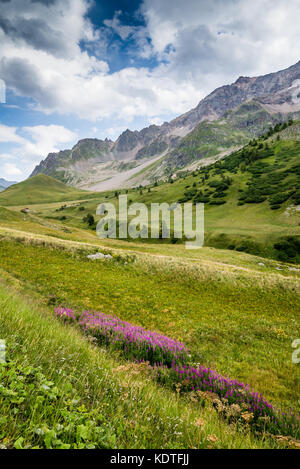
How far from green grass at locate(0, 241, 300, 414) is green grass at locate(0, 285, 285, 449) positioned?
20.4ft

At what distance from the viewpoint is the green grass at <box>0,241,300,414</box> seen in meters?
10.5

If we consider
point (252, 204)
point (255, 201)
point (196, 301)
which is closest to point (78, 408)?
point (196, 301)

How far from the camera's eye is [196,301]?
738 inches

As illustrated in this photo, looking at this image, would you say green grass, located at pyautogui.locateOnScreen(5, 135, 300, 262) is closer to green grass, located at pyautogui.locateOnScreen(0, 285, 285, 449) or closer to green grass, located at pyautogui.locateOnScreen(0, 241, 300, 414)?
green grass, located at pyautogui.locateOnScreen(0, 241, 300, 414)

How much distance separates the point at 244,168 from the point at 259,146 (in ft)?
160

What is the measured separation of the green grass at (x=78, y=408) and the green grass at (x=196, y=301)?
20.4ft

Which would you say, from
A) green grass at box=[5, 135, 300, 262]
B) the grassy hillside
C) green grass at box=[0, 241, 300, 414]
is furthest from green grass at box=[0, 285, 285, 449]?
green grass at box=[5, 135, 300, 262]

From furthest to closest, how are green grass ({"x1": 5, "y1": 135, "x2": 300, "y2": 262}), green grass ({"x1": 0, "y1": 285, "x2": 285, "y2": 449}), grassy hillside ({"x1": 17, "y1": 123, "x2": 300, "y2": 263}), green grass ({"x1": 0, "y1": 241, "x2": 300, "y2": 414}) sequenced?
1. green grass ({"x1": 5, "y1": 135, "x2": 300, "y2": 262})
2. grassy hillside ({"x1": 17, "y1": 123, "x2": 300, "y2": 263})
3. green grass ({"x1": 0, "y1": 241, "x2": 300, "y2": 414})
4. green grass ({"x1": 0, "y1": 285, "x2": 285, "y2": 449})

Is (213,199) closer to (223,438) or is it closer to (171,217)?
(171,217)

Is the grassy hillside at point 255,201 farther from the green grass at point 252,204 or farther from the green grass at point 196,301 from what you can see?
the green grass at point 196,301

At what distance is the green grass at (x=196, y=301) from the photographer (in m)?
10.5

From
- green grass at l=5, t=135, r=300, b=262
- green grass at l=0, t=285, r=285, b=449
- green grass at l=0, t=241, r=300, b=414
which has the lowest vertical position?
green grass at l=0, t=241, r=300, b=414

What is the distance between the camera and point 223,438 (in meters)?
3.65
